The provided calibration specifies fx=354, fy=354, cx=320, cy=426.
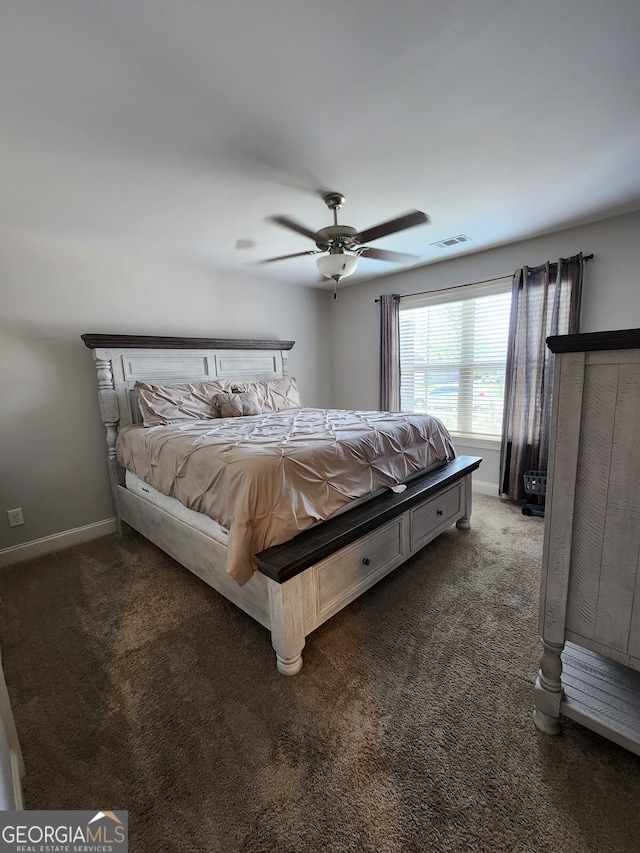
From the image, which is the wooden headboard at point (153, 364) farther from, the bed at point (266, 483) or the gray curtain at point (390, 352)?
the gray curtain at point (390, 352)

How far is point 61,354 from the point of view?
283cm

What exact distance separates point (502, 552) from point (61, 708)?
257cm

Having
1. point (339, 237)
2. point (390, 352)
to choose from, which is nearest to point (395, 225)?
point (339, 237)

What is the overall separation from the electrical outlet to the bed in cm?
63

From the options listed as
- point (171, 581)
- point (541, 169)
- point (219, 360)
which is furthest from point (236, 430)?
point (541, 169)

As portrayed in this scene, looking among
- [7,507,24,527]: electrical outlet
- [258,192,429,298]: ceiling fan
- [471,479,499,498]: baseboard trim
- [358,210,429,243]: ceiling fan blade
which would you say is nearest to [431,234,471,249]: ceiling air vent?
[258,192,429,298]: ceiling fan

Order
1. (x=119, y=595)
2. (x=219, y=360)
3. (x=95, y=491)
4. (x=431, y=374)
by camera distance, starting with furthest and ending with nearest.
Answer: (x=431, y=374) → (x=219, y=360) → (x=95, y=491) → (x=119, y=595)

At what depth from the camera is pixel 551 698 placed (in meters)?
1.23

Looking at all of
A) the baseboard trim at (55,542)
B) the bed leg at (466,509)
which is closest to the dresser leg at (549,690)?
the bed leg at (466,509)

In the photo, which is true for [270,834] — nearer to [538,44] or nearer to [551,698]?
[551,698]

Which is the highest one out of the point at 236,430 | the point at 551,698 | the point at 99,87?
the point at 99,87

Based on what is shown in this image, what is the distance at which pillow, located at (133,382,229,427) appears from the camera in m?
2.83

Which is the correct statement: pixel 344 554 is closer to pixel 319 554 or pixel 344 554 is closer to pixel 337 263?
pixel 319 554

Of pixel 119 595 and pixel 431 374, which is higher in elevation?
pixel 431 374
